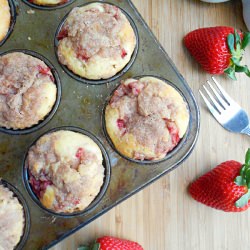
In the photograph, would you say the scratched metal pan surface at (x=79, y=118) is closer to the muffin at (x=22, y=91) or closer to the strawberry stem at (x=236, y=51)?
the muffin at (x=22, y=91)

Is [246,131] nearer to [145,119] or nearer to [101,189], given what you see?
[145,119]

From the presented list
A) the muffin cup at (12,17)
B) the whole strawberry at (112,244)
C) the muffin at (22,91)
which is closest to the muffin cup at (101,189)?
the muffin at (22,91)

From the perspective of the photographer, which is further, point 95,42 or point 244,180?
point 244,180

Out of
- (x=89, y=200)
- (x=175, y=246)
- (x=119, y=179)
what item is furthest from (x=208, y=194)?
(x=89, y=200)

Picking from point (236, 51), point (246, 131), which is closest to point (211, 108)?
point (246, 131)

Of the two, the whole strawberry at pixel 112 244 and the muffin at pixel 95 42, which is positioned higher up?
the muffin at pixel 95 42

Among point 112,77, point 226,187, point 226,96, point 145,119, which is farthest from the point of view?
point 226,96

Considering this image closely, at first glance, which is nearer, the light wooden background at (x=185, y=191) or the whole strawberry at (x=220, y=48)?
the whole strawberry at (x=220, y=48)
